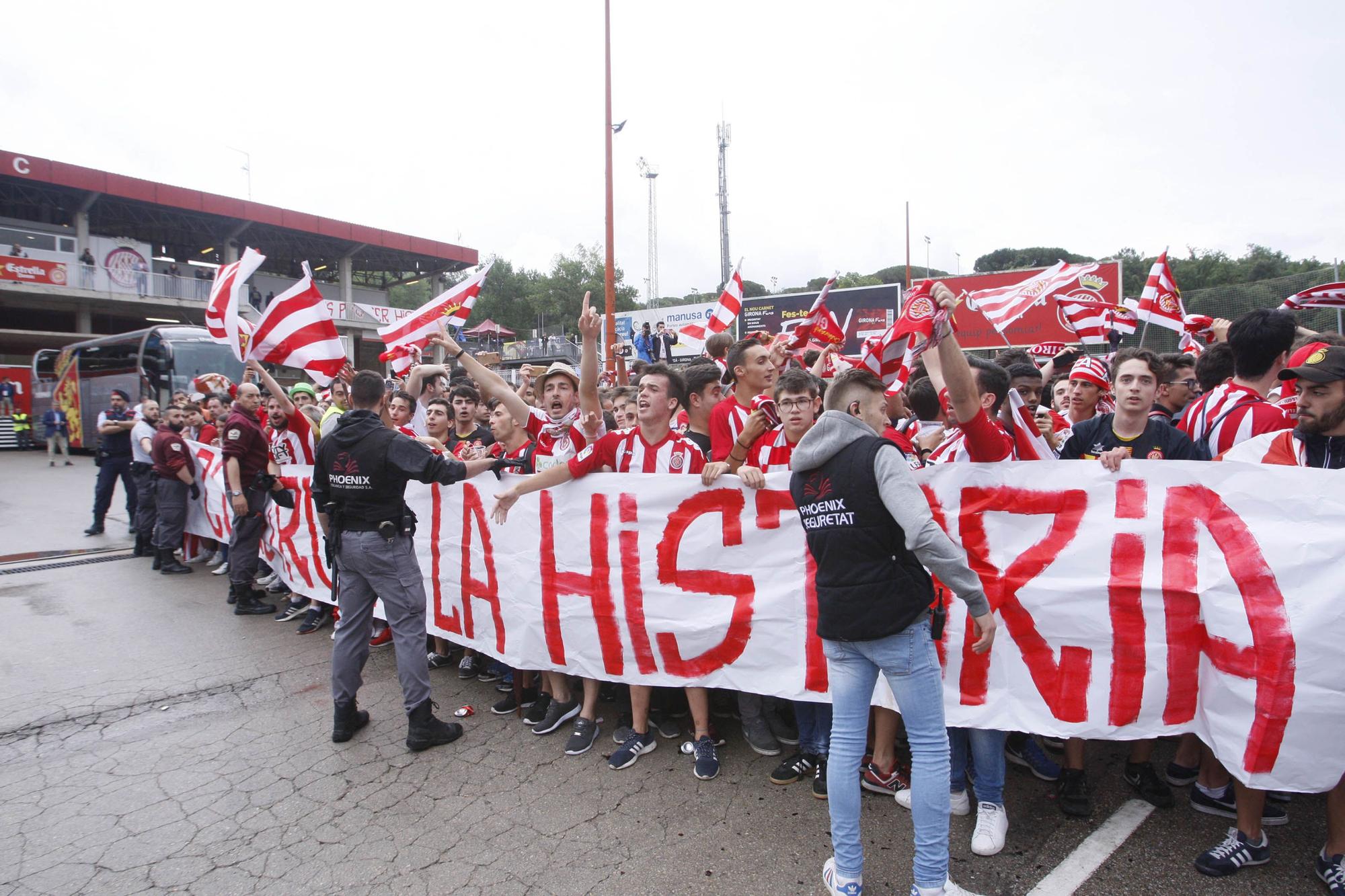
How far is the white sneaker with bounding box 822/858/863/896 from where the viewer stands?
2.55m

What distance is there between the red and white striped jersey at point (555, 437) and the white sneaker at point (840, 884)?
2.85m

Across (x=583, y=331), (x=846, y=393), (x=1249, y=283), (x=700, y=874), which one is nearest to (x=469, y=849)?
(x=700, y=874)

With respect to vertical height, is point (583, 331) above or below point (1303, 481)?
above

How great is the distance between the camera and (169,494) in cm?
820

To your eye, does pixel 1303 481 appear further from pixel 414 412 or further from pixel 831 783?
pixel 414 412

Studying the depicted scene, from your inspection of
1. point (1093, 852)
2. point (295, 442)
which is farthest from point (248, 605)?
point (1093, 852)

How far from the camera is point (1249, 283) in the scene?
15789 millimetres

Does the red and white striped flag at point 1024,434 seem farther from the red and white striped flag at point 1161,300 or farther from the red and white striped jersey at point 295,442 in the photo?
the red and white striped jersey at point 295,442

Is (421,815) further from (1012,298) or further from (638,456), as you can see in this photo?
(1012,298)

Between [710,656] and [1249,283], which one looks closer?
[710,656]

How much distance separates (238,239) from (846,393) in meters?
47.6

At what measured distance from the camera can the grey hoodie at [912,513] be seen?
2.38 m

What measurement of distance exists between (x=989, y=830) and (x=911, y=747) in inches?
28.5

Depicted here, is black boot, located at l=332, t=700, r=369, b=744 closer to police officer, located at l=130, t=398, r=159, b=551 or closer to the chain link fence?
police officer, located at l=130, t=398, r=159, b=551
